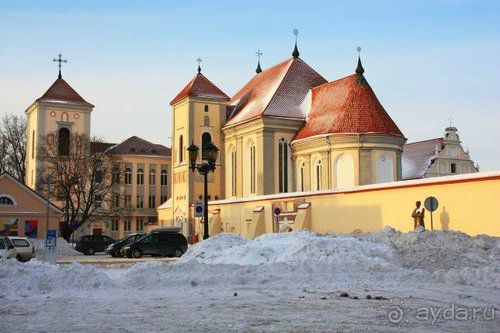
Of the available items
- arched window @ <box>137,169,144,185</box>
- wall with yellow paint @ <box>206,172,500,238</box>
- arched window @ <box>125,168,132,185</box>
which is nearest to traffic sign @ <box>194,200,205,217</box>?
wall with yellow paint @ <box>206,172,500,238</box>

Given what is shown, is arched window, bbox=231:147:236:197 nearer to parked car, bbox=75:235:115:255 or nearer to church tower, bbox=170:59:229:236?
church tower, bbox=170:59:229:236

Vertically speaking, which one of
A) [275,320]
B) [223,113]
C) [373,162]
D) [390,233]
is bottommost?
[275,320]

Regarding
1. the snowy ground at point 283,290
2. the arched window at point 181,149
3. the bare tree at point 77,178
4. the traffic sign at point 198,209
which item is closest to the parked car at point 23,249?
the traffic sign at point 198,209

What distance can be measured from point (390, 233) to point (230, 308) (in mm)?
9701

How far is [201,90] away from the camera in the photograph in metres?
56.1

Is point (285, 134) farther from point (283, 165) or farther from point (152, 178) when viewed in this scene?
point (152, 178)

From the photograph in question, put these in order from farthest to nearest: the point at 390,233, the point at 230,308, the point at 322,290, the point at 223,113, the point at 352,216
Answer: the point at 223,113
the point at 352,216
the point at 390,233
the point at 322,290
the point at 230,308

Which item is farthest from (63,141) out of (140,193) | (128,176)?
(140,193)

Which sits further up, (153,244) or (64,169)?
(64,169)

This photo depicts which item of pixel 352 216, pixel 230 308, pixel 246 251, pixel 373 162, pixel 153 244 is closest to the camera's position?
pixel 230 308

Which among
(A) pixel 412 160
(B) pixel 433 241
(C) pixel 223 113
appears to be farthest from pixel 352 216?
(A) pixel 412 160

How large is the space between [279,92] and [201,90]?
7902 mm

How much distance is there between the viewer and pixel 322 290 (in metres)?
13.0

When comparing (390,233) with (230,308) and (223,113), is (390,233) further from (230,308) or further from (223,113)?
(223,113)
